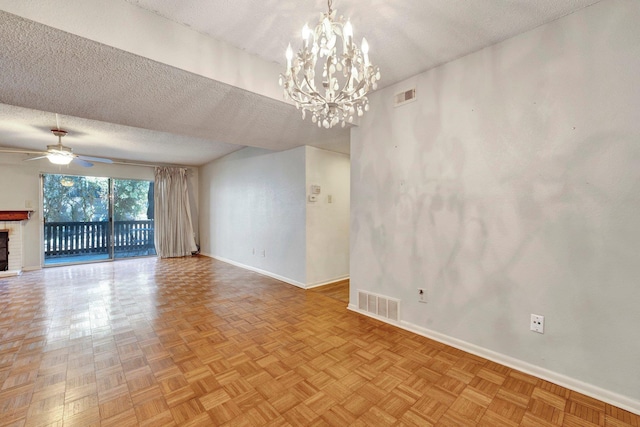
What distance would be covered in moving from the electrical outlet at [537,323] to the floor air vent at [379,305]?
3.46 ft

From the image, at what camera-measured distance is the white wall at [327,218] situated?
4012mm

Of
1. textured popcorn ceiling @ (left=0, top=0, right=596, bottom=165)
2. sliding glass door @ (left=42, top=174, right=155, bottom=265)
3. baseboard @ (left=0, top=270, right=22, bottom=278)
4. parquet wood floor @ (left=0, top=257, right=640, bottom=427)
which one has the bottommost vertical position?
parquet wood floor @ (left=0, top=257, right=640, bottom=427)

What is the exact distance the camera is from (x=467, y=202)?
2141 mm

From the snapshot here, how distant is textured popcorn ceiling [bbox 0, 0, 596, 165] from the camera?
1.57 meters

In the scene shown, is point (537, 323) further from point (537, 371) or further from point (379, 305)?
point (379, 305)

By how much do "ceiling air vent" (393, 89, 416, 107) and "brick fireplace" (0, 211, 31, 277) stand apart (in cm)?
672

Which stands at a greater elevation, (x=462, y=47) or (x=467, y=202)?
(x=462, y=47)

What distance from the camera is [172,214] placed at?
21.2 feet

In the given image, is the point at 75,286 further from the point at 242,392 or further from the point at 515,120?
the point at 515,120

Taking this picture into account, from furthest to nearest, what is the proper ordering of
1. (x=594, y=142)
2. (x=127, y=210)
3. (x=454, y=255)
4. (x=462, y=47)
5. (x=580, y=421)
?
(x=127, y=210)
(x=454, y=255)
(x=462, y=47)
(x=594, y=142)
(x=580, y=421)

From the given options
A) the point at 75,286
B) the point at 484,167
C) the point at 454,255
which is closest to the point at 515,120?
the point at 484,167

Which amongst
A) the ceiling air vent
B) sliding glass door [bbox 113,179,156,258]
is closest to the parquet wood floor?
the ceiling air vent

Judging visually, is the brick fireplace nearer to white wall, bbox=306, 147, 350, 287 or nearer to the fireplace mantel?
the fireplace mantel

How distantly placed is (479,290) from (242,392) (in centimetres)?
188
